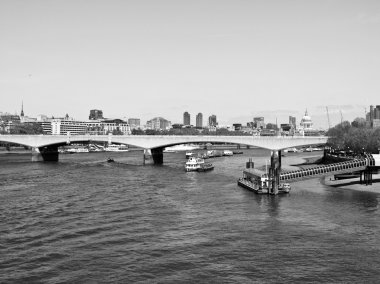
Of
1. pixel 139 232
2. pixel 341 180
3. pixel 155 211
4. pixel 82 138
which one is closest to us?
pixel 139 232

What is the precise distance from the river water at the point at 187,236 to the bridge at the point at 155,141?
36.1 m

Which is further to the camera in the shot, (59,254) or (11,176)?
(11,176)

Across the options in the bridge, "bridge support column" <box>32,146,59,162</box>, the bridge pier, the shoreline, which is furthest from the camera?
"bridge support column" <box>32,146,59,162</box>

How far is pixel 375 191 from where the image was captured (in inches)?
2413

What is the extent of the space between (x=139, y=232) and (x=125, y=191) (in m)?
24.4

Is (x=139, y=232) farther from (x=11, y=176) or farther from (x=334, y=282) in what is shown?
(x=11, y=176)

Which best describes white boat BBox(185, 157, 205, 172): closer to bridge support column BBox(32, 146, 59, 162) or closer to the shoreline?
the shoreline

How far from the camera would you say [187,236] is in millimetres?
38531

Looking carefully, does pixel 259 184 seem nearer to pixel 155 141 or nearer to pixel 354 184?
pixel 354 184

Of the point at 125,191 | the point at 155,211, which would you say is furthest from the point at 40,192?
the point at 155,211

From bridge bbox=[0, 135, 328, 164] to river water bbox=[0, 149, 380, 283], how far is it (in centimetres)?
3613

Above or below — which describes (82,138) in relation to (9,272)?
above

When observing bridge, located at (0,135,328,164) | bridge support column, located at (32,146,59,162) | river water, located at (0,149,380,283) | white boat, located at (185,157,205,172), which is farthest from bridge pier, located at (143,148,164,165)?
river water, located at (0,149,380,283)

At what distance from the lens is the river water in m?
29.7
